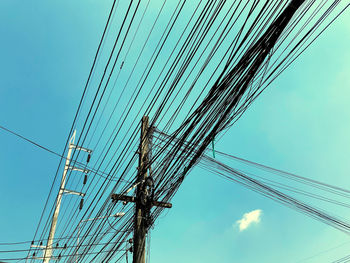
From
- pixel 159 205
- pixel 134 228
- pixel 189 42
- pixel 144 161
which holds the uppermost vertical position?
pixel 144 161

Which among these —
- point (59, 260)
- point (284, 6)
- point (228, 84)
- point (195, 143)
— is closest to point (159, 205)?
point (195, 143)

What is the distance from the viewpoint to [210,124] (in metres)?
4.70

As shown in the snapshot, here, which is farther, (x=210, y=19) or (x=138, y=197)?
(x=138, y=197)

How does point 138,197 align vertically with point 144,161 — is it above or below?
below

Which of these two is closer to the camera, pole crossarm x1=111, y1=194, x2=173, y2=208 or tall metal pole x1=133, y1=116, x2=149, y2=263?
tall metal pole x1=133, y1=116, x2=149, y2=263

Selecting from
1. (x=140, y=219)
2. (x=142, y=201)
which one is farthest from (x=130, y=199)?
(x=140, y=219)

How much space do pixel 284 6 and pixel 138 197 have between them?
6.12 metres

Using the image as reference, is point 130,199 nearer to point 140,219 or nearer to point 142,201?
point 142,201

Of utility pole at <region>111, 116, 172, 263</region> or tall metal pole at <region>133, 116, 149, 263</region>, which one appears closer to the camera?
tall metal pole at <region>133, 116, 149, 263</region>

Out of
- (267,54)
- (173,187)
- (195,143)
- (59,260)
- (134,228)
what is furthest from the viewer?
(59,260)

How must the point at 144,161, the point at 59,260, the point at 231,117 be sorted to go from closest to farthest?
1. the point at 231,117
2. the point at 144,161
3. the point at 59,260

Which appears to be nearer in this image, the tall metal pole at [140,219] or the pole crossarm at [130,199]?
the tall metal pole at [140,219]

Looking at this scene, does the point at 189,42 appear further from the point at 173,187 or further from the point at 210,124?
the point at 173,187

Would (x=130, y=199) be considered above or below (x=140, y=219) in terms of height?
above
